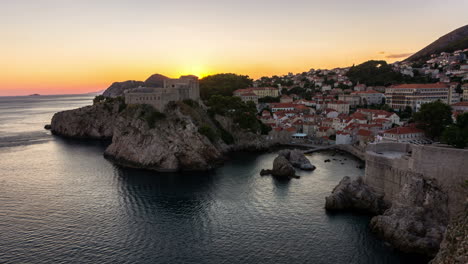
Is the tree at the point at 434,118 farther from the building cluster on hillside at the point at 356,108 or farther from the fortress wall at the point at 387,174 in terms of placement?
the fortress wall at the point at 387,174

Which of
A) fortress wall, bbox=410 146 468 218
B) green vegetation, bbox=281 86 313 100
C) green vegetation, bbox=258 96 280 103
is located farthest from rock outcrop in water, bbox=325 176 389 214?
green vegetation, bbox=281 86 313 100

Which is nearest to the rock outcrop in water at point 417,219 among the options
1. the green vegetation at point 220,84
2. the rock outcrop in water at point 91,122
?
the green vegetation at point 220,84

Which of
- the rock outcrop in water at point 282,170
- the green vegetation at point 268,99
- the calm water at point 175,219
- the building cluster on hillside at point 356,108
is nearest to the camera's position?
the calm water at point 175,219

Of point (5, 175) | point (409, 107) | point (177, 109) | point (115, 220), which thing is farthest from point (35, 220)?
point (409, 107)

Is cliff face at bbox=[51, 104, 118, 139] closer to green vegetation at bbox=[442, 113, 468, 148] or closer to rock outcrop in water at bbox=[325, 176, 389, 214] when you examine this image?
rock outcrop in water at bbox=[325, 176, 389, 214]

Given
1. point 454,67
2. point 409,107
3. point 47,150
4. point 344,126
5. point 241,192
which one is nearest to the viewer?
point 241,192

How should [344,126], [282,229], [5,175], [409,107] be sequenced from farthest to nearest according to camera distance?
[409,107] < [344,126] < [5,175] < [282,229]

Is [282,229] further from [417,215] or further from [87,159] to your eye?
[87,159]

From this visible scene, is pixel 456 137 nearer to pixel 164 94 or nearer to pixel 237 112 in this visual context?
pixel 237 112
